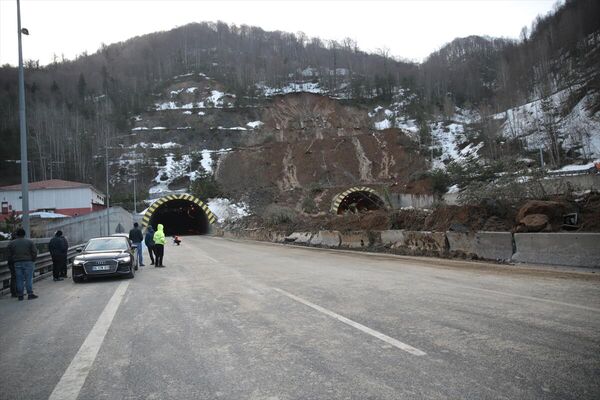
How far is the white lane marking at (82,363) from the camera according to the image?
12.9ft

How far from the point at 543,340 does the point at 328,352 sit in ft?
7.67

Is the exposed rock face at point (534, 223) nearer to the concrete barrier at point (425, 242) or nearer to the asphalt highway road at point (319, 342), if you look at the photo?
the asphalt highway road at point (319, 342)

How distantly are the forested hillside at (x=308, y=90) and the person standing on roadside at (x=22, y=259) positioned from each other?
49506mm

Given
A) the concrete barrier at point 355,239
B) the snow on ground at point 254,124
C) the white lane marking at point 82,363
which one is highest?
the snow on ground at point 254,124

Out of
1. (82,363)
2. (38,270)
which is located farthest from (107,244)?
(82,363)

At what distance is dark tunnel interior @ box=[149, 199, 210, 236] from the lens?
199 ft

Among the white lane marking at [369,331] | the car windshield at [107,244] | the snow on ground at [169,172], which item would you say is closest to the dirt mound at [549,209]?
the white lane marking at [369,331]

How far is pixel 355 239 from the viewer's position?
69.5 ft

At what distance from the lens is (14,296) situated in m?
10.9

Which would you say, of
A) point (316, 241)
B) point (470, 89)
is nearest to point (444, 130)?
point (470, 89)

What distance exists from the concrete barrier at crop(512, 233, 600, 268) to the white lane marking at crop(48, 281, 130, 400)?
32.6ft

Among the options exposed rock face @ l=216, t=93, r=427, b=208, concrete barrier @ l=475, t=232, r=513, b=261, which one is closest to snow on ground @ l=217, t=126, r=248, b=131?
exposed rock face @ l=216, t=93, r=427, b=208

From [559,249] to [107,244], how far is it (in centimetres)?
1283

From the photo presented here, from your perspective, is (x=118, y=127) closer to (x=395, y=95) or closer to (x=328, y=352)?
(x=395, y=95)
